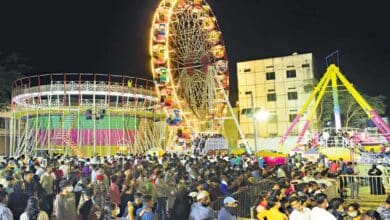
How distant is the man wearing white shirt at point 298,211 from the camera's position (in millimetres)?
6531

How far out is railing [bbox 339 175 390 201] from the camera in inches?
580

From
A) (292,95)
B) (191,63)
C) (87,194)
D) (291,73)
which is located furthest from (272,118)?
(87,194)

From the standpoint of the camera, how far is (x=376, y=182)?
589 inches

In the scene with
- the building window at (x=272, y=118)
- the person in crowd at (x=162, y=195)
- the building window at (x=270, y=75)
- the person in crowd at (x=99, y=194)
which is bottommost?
the person in crowd at (x=162, y=195)

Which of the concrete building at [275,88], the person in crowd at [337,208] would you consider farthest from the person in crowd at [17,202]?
the concrete building at [275,88]

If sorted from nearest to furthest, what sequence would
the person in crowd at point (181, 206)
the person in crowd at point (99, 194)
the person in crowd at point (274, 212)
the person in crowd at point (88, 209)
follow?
the person in crowd at point (274, 212) → the person in crowd at point (88, 209) → the person in crowd at point (99, 194) → the person in crowd at point (181, 206)

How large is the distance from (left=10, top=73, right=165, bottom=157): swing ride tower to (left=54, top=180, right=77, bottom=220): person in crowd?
30.4 m

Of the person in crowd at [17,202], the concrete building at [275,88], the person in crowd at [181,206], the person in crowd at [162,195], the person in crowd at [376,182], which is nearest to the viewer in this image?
the person in crowd at [17,202]

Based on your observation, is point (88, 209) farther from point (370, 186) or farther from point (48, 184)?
point (370, 186)

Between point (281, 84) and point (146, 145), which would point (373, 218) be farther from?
point (281, 84)

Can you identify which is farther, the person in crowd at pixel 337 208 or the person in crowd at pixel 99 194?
the person in crowd at pixel 99 194

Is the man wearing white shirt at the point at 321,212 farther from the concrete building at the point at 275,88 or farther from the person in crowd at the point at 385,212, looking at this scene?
the concrete building at the point at 275,88

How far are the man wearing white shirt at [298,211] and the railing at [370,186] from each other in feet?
27.8

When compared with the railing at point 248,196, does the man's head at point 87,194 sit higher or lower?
higher
